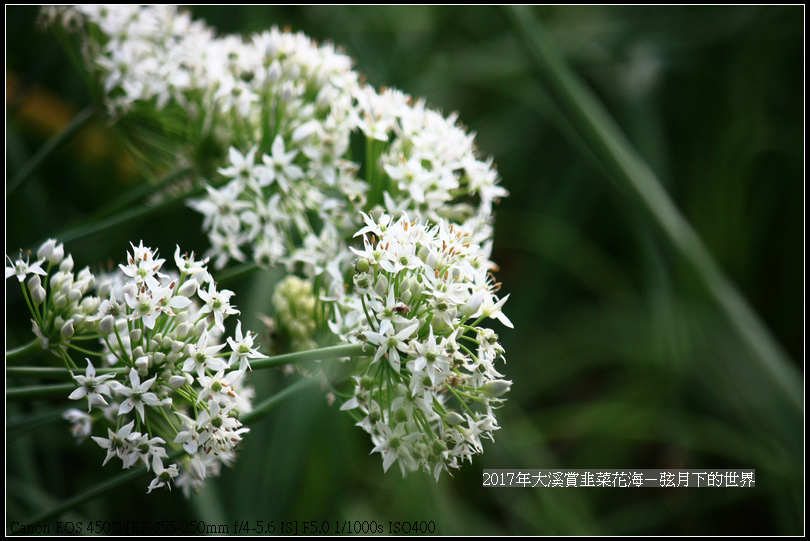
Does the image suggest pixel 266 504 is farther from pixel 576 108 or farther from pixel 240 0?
pixel 240 0

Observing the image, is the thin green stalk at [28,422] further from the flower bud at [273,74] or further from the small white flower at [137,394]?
the flower bud at [273,74]

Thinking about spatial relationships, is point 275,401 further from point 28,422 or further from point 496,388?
point 28,422

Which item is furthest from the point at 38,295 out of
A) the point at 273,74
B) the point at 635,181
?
the point at 635,181

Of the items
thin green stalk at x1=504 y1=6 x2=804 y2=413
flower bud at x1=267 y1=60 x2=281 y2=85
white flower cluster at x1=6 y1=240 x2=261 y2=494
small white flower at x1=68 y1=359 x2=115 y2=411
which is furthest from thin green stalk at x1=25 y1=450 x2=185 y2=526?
thin green stalk at x1=504 y1=6 x2=804 y2=413

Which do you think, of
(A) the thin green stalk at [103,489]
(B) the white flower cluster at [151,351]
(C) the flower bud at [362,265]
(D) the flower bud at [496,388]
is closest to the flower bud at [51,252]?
(B) the white flower cluster at [151,351]

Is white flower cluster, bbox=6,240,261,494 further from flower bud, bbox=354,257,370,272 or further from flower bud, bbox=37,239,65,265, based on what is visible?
flower bud, bbox=354,257,370,272

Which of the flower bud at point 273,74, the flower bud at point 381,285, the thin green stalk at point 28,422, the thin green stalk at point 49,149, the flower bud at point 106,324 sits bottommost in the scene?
the thin green stalk at point 28,422

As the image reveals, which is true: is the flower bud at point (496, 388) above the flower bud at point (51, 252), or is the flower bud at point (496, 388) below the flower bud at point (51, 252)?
below

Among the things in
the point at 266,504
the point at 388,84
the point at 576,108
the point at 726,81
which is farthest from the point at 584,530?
the point at 726,81
